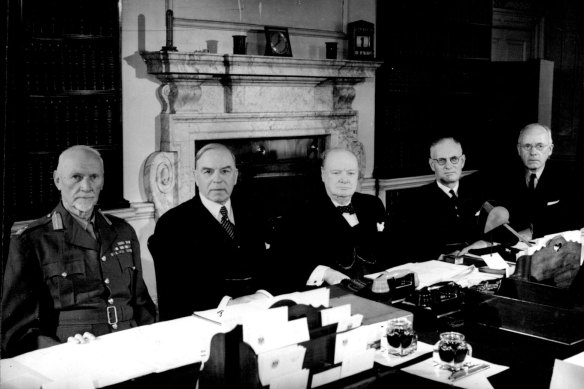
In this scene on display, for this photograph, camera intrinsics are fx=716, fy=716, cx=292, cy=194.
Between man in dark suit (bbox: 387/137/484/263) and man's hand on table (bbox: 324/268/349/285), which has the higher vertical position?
man in dark suit (bbox: 387/137/484/263)

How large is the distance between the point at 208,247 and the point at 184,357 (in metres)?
1.15

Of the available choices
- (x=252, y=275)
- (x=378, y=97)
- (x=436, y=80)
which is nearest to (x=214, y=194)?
(x=252, y=275)

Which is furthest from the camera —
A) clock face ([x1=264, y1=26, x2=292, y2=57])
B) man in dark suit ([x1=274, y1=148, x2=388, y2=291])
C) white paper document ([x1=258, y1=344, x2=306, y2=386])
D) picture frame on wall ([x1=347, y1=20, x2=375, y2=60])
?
picture frame on wall ([x1=347, y1=20, x2=375, y2=60])

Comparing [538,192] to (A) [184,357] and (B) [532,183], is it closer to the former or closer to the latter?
(B) [532,183]

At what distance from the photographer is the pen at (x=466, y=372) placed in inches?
77.1

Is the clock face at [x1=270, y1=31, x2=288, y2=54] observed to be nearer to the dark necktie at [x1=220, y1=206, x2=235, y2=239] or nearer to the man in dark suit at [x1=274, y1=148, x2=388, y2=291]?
the man in dark suit at [x1=274, y1=148, x2=388, y2=291]

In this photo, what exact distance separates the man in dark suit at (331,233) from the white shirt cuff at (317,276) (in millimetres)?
98

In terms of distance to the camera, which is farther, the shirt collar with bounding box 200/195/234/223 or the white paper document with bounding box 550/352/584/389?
the shirt collar with bounding box 200/195/234/223

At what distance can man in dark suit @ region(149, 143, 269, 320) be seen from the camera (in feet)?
9.59

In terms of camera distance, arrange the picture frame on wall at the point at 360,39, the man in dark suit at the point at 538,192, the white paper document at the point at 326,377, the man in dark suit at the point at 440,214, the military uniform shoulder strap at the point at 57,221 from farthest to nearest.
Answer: the picture frame on wall at the point at 360,39 < the man in dark suit at the point at 538,192 < the man in dark suit at the point at 440,214 < the military uniform shoulder strap at the point at 57,221 < the white paper document at the point at 326,377

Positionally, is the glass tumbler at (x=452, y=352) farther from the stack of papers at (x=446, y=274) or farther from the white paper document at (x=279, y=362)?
the stack of papers at (x=446, y=274)

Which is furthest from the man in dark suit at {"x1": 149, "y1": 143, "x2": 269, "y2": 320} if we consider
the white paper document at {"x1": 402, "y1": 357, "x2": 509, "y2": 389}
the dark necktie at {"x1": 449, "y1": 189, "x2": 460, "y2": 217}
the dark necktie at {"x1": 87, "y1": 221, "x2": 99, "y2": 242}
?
the dark necktie at {"x1": 449, "y1": 189, "x2": 460, "y2": 217}

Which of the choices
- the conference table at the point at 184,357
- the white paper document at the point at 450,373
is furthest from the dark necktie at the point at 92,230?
the white paper document at the point at 450,373

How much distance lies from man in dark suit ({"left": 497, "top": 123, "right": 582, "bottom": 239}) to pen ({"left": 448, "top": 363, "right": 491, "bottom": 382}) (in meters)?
2.39
